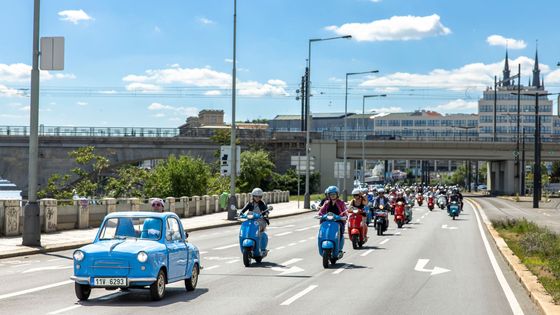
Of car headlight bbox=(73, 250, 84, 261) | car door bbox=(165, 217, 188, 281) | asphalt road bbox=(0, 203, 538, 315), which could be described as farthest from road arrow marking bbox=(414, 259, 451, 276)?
car headlight bbox=(73, 250, 84, 261)

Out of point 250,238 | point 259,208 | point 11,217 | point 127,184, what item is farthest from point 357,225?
point 127,184

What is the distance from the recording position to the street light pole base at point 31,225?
74.5ft

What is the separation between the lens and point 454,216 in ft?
151

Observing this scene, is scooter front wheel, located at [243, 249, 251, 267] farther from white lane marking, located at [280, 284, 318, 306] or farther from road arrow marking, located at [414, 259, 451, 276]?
white lane marking, located at [280, 284, 318, 306]

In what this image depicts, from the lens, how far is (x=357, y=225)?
23.6 m

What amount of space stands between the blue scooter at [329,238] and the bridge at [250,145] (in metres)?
66.0

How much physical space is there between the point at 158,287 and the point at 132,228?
3.74 feet

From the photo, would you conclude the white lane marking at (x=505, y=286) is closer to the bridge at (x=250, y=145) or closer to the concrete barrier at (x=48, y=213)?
the concrete barrier at (x=48, y=213)

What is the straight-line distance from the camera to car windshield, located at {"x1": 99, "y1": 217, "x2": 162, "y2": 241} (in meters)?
13.2

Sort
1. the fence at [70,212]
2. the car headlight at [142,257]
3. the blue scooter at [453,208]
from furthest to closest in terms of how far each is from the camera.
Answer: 1. the blue scooter at [453,208]
2. the fence at [70,212]
3. the car headlight at [142,257]

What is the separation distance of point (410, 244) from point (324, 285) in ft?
39.4

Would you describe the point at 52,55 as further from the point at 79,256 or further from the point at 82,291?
the point at 79,256

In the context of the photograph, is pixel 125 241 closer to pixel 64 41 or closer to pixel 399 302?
pixel 399 302

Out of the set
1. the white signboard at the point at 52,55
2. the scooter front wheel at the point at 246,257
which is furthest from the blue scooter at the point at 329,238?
the white signboard at the point at 52,55
